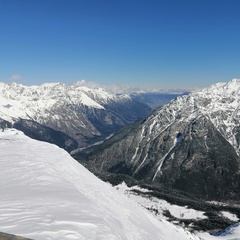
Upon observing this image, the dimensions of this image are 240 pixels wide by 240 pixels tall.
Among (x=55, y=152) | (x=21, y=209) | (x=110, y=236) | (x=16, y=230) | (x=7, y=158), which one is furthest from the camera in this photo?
(x=55, y=152)

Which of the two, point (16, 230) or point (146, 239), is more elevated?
point (16, 230)

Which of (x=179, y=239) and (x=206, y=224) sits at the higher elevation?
(x=179, y=239)

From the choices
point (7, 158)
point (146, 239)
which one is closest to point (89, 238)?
point (146, 239)

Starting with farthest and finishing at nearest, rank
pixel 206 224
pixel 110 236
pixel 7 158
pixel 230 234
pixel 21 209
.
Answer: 1. pixel 206 224
2. pixel 230 234
3. pixel 7 158
4. pixel 21 209
5. pixel 110 236

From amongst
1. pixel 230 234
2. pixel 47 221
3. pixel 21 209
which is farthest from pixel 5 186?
pixel 230 234

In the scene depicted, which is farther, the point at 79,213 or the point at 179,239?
the point at 179,239

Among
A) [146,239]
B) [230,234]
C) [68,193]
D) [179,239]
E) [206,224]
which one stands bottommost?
[206,224]

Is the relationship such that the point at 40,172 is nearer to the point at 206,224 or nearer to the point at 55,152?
the point at 55,152

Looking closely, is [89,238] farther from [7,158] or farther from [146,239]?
[7,158]

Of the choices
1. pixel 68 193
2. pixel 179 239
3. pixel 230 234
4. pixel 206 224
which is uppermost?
pixel 68 193
